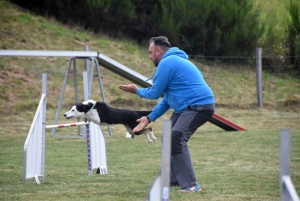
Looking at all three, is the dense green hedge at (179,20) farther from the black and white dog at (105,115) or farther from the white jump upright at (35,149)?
the white jump upright at (35,149)

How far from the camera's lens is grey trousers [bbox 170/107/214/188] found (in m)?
5.62

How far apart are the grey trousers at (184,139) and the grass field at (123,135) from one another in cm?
18

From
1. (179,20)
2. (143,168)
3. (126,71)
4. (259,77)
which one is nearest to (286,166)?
(143,168)

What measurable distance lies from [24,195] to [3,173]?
2.02m

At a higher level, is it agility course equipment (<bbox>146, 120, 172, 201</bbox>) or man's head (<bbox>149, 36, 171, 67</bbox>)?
man's head (<bbox>149, 36, 171, 67</bbox>)

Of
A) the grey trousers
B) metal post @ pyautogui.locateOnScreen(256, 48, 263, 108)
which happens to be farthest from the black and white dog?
metal post @ pyautogui.locateOnScreen(256, 48, 263, 108)

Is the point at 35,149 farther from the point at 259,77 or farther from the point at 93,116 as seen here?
the point at 259,77

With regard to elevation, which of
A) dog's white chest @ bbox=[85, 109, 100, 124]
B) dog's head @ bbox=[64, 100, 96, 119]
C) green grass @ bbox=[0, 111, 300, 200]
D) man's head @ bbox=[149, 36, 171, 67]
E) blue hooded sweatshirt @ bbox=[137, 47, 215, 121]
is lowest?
green grass @ bbox=[0, 111, 300, 200]

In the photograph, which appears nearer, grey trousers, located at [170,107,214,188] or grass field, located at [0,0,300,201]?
grey trousers, located at [170,107,214,188]

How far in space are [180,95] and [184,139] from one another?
41cm

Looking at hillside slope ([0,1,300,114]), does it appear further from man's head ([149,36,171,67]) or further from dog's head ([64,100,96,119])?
man's head ([149,36,171,67])

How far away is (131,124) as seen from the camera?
8516 mm

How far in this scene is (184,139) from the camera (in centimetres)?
568

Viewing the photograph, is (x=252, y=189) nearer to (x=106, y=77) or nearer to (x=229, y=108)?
(x=229, y=108)
